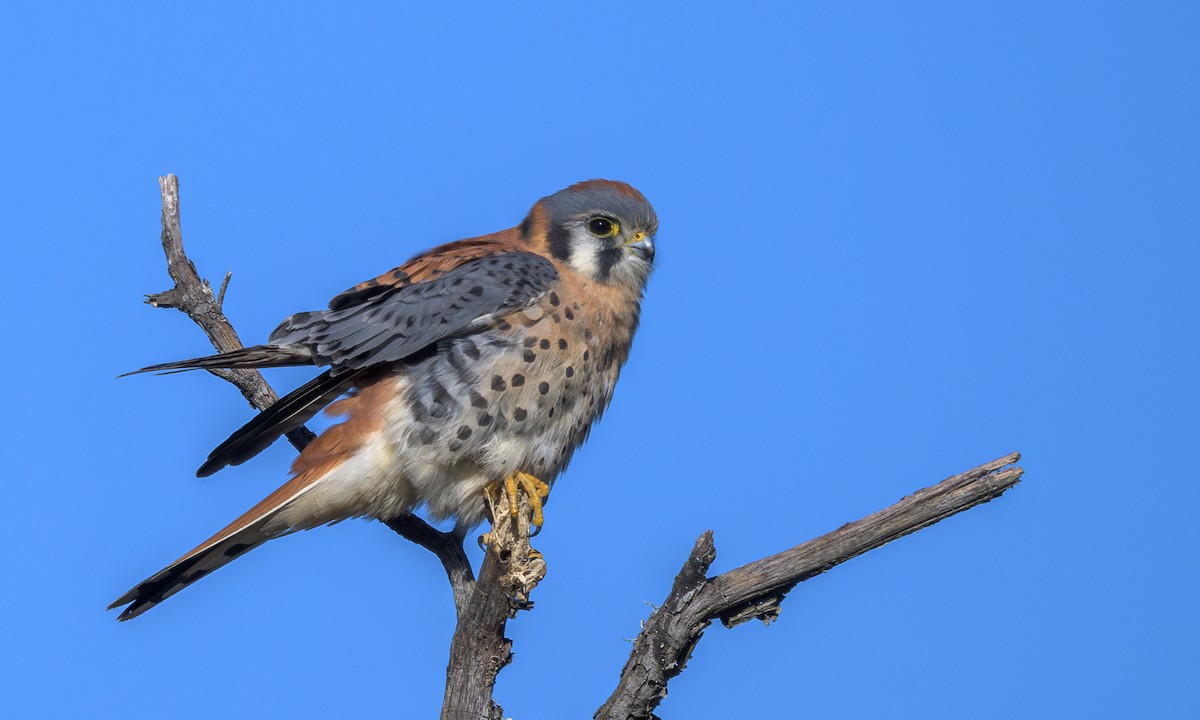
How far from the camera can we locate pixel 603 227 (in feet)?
14.6

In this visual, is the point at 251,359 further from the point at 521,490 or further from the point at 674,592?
the point at 674,592

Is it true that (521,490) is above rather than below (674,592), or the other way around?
above

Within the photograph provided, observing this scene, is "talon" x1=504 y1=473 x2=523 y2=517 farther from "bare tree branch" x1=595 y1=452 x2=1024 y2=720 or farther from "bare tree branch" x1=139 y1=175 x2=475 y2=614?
"bare tree branch" x1=139 y1=175 x2=475 y2=614

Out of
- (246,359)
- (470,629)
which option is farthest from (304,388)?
(470,629)

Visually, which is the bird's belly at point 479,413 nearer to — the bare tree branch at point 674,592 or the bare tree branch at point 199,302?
the bare tree branch at point 674,592

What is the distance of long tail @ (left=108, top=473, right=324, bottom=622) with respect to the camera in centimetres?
388

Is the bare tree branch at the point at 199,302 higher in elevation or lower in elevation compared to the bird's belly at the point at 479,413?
higher

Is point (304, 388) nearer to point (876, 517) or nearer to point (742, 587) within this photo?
point (742, 587)

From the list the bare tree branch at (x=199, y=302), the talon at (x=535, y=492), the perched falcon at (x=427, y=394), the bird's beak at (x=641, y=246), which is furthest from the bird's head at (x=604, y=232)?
the bare tree branch at (x=199, y=302)

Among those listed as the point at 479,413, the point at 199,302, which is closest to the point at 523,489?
the point at 479,413

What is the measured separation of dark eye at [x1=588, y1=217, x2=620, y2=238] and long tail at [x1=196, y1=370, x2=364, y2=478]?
3.39ft

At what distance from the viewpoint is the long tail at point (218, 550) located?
3875mm

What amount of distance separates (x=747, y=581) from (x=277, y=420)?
1.78 m

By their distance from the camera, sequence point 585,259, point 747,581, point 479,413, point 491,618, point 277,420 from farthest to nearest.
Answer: point 585,259 < point 277,420 < point 479,413 < point 491,618 < point 747,581
